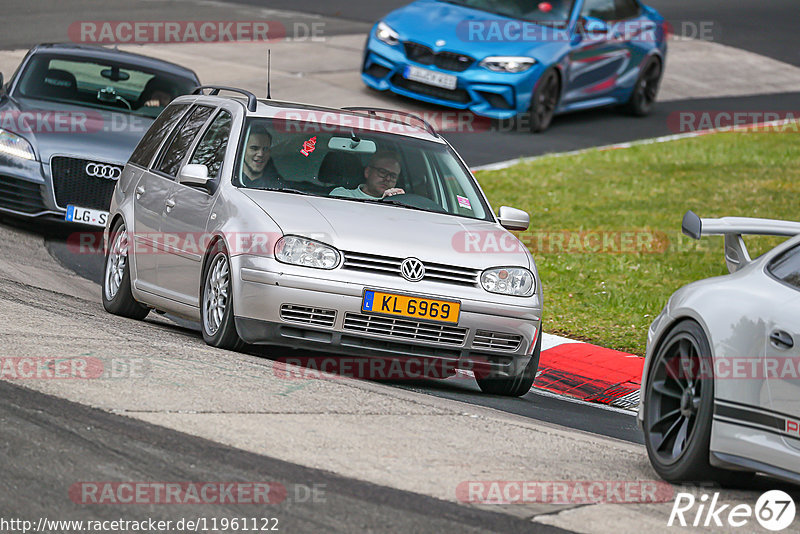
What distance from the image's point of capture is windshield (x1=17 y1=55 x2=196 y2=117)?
13.9 metres

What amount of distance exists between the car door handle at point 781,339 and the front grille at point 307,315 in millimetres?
2887

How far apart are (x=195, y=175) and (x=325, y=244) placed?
1.28 metres

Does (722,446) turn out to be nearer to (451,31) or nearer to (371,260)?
(371,260)

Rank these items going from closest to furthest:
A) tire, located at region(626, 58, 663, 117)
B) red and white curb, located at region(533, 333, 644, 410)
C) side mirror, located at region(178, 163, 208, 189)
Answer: side mirror, located at region(178, 163, 208, 189), red and white curb, located at region(533, 333, 644, 410), tire, located at region(626, 58, 663, 117)

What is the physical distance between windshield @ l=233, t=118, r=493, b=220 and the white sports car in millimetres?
2801

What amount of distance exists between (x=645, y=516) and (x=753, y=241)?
9598 millimetres

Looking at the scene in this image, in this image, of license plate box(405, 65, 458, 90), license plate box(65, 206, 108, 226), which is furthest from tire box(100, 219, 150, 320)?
license plate box(405, 65, 458, 90)

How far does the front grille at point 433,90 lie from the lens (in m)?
18.8

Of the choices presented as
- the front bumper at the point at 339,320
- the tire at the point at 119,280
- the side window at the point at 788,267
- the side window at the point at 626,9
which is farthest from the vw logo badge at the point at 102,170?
the side window at the point at 626,9

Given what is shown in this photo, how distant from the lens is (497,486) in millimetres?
5680

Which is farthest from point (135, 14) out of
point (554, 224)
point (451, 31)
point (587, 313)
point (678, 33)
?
point (587, 313)

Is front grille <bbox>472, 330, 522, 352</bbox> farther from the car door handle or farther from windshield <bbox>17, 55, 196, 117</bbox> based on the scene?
windshield <bbox>17, 55, 196, 117</bbox>

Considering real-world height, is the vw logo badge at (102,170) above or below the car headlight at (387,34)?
above

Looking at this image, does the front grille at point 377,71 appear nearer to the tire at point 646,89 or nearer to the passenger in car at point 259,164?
the tire at point 646,89
